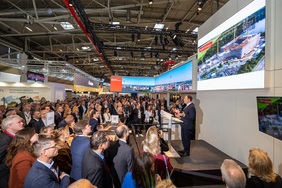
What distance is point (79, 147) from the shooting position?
2.02 metres

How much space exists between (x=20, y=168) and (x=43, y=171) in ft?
1.74

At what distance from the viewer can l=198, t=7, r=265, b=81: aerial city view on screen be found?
2574mm

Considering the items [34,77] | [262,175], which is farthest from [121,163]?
[34,77]

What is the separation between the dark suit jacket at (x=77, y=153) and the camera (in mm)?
1919

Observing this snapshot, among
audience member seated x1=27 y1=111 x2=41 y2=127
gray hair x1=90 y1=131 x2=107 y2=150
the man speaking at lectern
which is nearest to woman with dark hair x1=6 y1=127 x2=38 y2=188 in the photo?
gray hair x1=90 y1=131 x2=107 y2=150

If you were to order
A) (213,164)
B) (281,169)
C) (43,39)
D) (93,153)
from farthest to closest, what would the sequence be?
1. (43,39)
2. (213,164)
3. (281,169)
4. (93,153)

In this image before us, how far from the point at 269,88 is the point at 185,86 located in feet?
12.7

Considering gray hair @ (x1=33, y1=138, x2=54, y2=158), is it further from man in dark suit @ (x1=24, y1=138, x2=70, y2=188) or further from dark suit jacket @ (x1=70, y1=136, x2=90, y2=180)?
dark suit jacket @ (x1=70, y1=136, x2=90, y2=180)

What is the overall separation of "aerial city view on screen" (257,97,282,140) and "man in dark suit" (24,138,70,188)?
285cm

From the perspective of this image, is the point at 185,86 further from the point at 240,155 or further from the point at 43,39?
the point at 43,39

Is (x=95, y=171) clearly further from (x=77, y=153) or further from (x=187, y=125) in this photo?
(x=187, y=125)

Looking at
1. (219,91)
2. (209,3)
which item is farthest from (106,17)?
(219,91)

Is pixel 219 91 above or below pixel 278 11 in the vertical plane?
below

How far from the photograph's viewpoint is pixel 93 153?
1605 mm
